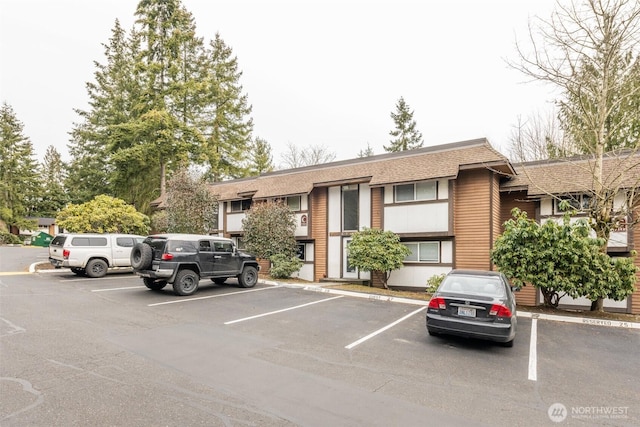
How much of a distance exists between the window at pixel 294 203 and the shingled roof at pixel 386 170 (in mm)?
797

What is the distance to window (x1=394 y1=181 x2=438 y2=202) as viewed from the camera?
50.3ft

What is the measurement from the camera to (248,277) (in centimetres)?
1414

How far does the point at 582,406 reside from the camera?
4555mm

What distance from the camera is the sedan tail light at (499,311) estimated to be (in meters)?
6.61

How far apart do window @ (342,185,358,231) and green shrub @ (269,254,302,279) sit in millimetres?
3391

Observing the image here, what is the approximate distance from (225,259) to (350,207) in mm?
7867

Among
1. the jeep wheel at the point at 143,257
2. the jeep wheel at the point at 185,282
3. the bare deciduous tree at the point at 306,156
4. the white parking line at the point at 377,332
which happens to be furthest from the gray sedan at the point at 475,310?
the bare deciduous tree at the point at 306,156

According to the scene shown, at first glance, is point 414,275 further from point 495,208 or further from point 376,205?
point 495,208

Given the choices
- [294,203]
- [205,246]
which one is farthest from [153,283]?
[294,203]

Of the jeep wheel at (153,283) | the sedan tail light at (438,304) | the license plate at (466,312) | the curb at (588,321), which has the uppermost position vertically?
the sedan tail light at (438,304)

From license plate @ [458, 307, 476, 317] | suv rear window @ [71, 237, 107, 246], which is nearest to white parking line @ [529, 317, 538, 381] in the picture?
license plate @ [458, 307, 476, 317]

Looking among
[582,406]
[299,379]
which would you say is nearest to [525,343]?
[582,406]

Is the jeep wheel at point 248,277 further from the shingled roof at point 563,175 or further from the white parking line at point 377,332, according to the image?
the shingled roof at point 563,175

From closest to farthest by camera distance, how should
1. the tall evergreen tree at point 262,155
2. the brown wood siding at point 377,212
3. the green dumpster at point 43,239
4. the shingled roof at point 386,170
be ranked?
the shingled roof at point 386,170, the brown wood siding at point 377,212, the green dumpster at point 43,239, the tall evergreen tree at point 262,155
